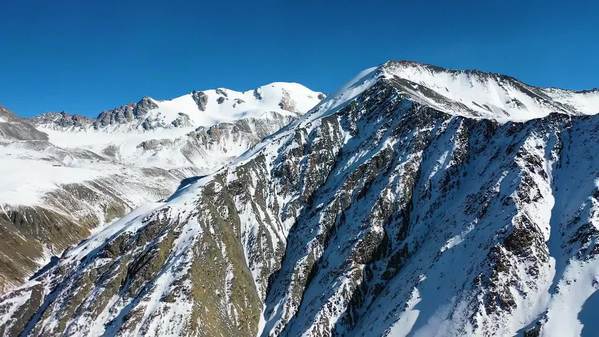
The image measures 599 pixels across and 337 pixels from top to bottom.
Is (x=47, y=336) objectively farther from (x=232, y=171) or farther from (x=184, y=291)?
(x=232, y=171)

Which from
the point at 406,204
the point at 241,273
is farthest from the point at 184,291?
the point at 406,204

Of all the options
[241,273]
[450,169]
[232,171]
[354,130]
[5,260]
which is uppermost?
[354,130]

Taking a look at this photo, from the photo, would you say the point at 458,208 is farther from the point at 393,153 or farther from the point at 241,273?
the point at 241,273

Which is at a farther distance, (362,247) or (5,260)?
(5,260)

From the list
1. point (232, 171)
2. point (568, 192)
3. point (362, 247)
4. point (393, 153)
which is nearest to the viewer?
point (568, 192)

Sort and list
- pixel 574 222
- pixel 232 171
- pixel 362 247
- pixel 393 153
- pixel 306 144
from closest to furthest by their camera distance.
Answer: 1. pixel 574 222
2. pixel 362 247
3. pixel 393 153
4. pixel 232 171
5. pixel 306 144

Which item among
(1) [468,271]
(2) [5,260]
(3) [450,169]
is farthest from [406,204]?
(2) [5,260]

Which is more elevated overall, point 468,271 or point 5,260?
point 468,271
